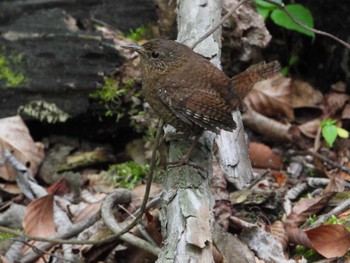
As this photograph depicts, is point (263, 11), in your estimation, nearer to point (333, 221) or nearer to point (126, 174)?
point (126, 174)

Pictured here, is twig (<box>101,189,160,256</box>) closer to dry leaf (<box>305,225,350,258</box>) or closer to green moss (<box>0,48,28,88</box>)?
dry leaf (<box>305,225,350,258</box>)

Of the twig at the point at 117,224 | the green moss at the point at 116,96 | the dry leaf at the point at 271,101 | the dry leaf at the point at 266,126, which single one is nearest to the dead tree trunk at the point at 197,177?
the twig at the point at 117,224

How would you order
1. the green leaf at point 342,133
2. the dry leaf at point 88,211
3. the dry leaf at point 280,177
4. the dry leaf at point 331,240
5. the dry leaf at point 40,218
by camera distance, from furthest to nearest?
the green leaf at point 342,133
the dry leaf at point 280,177
the dry leaf at point 88,211
the dry leaf at point 40,218
the dry leaf at point 331,240

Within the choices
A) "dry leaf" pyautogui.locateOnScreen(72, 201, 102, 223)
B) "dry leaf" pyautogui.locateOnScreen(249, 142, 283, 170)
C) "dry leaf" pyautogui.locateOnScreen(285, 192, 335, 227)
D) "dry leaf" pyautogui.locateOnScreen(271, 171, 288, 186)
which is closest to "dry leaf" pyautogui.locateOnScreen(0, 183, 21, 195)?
"dry leaf" pyautogui.locateOnScreen(72, 201, 102, 223)

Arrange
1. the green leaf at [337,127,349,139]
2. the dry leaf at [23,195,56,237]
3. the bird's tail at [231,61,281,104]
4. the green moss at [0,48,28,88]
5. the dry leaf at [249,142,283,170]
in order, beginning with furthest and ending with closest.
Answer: the green moss at [0,48,28,88]
the dry leaf at [249,142,283,170]
the green leaf at [337,127,349,139]
the dry leaf at [23,195,56,237]
the bird's tail at [231,61,281,104]

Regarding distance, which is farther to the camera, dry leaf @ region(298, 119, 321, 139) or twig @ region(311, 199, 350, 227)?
dry leaf @ region(298, 119, 321, 139)

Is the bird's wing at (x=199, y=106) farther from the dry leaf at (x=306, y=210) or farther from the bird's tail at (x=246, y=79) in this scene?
the dry leaf at (x=306, y=210)

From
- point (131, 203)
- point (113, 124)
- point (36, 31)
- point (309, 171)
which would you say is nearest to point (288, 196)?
point (309, 171)
